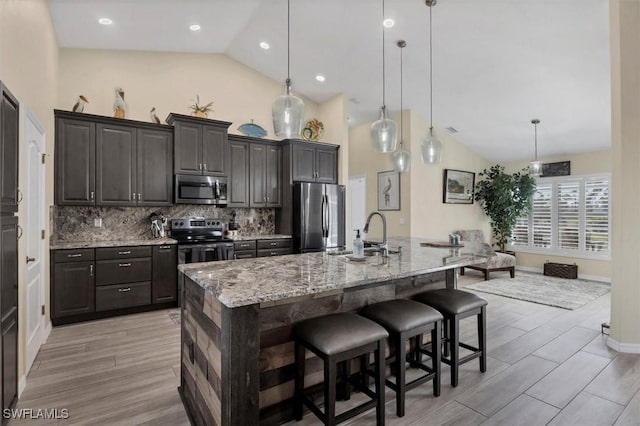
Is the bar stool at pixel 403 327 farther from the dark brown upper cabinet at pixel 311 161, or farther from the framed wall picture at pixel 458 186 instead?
the framed wall picture at pixel 458 186

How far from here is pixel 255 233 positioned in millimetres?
5641

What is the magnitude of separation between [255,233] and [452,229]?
431 centimetres

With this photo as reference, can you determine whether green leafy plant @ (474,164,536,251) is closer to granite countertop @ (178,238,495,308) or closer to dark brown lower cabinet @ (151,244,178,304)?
granite countertop @ (178,238,495,308)

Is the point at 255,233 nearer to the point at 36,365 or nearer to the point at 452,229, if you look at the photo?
the point at 36,365

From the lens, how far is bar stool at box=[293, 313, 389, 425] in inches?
68.9

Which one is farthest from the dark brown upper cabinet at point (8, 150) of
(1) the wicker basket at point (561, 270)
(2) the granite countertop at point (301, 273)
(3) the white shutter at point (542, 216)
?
(3) the white shutter at point (542, 216)

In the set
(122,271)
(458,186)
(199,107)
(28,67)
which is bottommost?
(122,271)

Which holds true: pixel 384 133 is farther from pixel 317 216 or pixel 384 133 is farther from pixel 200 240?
pixel 200 240

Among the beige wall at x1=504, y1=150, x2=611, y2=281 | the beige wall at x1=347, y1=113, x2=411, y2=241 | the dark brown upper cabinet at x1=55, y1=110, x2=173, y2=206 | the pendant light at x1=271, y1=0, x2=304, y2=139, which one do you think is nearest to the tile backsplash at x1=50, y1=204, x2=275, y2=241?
the dark brown upper cabinet at x1=55, y1=110, x2=173, y2=206

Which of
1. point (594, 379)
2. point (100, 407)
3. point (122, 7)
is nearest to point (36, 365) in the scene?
point (100, 407)

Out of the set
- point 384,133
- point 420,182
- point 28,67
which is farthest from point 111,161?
point 420,182

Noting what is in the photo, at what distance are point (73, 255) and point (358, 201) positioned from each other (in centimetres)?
546

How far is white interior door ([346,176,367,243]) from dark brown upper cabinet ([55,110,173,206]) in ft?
13.8

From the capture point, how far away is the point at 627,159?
3.10 metres
